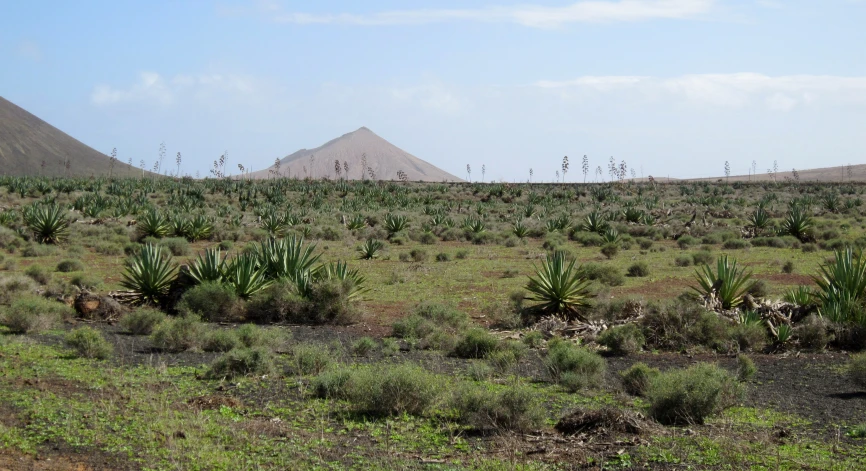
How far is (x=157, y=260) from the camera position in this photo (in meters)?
16.2

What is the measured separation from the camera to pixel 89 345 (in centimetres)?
1059

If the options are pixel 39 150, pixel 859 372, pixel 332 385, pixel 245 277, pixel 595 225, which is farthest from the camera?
pixel 39 150

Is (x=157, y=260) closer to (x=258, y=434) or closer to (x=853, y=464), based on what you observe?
(x=258, y=434)

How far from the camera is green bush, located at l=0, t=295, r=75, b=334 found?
12.7m

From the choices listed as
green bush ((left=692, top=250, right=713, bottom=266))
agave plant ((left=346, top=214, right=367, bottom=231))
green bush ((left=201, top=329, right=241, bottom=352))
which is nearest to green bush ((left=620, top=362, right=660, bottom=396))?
green bush ((left=201, top=329, right=241, bottom=352))

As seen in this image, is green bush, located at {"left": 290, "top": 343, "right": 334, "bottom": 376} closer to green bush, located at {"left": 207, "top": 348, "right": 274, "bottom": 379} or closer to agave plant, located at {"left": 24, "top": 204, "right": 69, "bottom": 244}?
green bush, located at {"left": 207, "top": 348, "right": 274, "bottom": 379}

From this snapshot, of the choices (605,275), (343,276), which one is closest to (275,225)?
(605,275)

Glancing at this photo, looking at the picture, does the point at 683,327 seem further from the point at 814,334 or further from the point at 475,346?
the point at 475,346

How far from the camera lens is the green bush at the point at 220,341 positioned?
11.5 metres

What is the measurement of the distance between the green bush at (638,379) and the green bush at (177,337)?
6.26 meters

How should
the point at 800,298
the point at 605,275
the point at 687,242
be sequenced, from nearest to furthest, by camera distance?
the point at 800,298, the point at 605,275, the point at 687,242

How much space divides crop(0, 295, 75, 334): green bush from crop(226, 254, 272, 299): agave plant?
317 centimetres

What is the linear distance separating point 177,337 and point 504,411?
20.3 feet

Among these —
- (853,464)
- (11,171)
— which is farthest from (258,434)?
(11,171)
